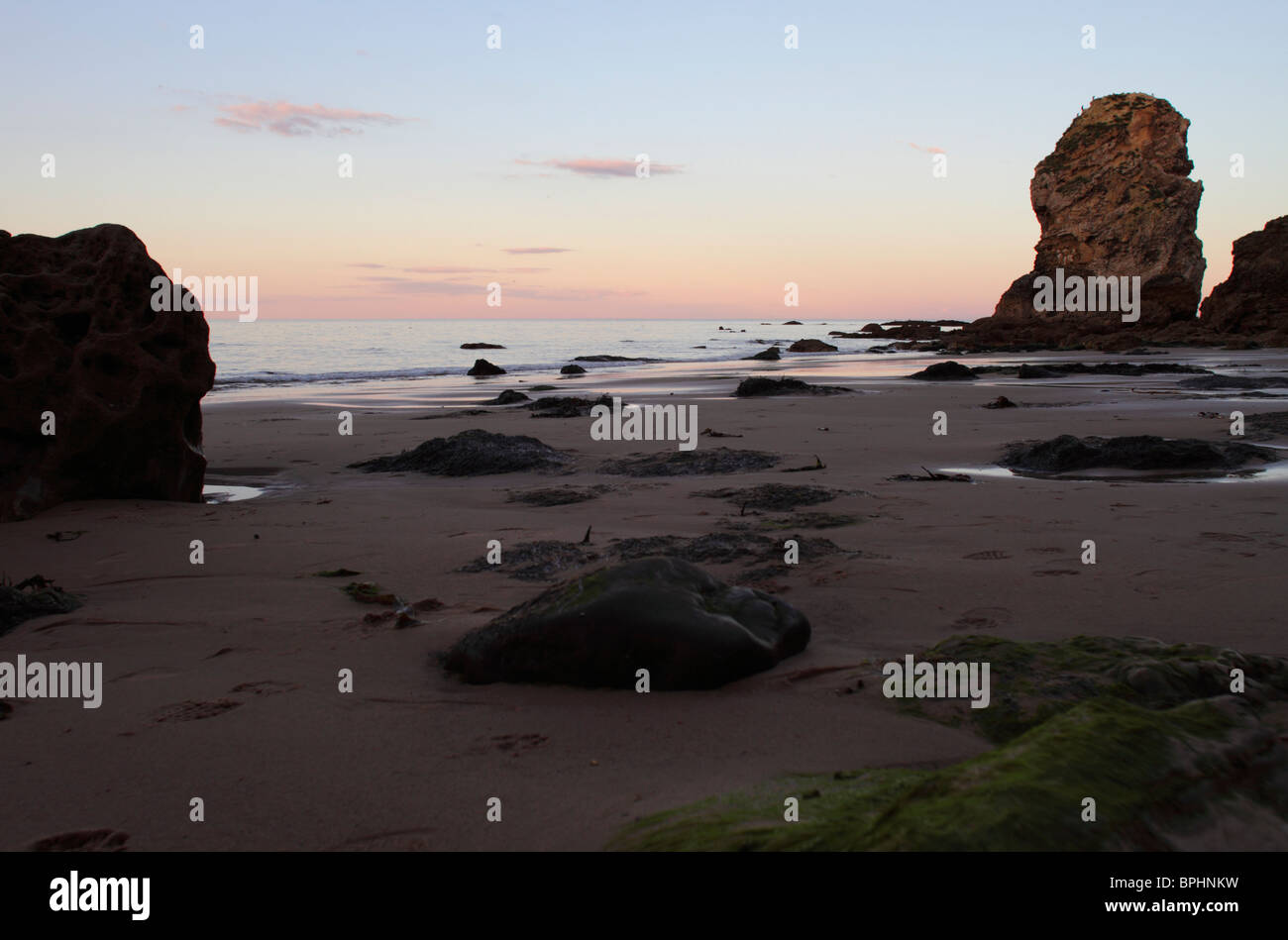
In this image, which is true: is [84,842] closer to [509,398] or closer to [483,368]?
[509,398]

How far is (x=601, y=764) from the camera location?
2633mm

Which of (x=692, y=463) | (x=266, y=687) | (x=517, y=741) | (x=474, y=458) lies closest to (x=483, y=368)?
(x=474, y=458)

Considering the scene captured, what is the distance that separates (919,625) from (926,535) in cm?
168

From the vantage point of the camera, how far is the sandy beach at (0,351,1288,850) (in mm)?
2480

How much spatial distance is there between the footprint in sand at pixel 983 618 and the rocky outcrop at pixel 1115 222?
44.5 meters

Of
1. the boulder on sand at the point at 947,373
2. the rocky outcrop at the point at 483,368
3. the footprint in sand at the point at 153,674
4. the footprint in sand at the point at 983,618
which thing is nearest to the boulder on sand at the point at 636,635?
the footprint in sand at the point at 983,618

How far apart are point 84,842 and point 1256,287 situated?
48.7 m

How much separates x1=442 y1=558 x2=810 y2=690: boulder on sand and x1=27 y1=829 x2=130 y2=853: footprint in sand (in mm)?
1296

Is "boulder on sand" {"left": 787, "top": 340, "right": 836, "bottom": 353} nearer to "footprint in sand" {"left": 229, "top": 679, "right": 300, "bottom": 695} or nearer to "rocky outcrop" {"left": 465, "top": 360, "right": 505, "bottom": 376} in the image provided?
"rocky outcrop" {"left": 465, "top": 360, "right": 505, "bottom": 376}

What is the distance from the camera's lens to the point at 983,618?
3.84 meters

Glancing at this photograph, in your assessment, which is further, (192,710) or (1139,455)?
(1139,455)

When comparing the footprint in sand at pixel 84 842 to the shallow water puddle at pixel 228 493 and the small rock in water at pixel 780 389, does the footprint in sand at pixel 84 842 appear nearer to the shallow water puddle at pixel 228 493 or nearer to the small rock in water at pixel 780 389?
the shallow water puddle at pixel 228 493

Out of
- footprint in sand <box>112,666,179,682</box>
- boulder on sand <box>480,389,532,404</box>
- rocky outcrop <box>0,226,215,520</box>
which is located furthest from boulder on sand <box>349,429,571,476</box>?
boulder on sand <box>480,389,532,404</box>
